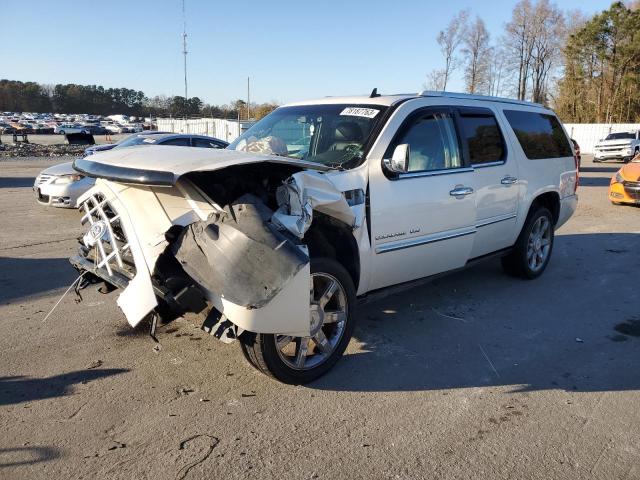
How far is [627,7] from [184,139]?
53761mm

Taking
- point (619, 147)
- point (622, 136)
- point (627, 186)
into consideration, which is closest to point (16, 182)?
point (627, 186)

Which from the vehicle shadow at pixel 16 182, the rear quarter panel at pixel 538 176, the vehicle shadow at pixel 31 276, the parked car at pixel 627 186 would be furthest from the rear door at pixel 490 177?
the vehicle shadow at pixel 16 182

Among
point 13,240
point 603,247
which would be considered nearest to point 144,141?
point 13,240

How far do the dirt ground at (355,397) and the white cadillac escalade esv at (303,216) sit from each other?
44 centimetres

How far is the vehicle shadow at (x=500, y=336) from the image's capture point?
12.1 feet

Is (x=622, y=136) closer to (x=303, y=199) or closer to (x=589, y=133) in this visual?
(x=589, y=133)

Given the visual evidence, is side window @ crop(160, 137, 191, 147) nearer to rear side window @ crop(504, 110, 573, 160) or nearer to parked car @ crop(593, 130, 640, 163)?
rear side window @ crop(504, 110, 573, 160)

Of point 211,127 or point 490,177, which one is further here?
point 211,127

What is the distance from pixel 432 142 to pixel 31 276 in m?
4.61

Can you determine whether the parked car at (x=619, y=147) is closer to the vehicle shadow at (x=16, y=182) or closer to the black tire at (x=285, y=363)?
the vehicle shadow at (x=16, y=182)

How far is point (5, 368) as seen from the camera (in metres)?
3.65

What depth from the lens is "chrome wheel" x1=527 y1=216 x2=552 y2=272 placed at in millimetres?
6051

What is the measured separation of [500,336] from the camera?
4469mm

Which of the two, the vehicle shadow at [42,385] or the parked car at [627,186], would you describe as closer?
the vehicle shadow at [42,385]
